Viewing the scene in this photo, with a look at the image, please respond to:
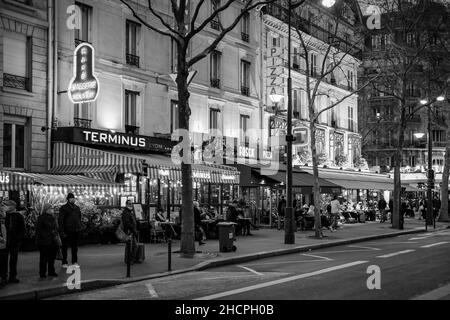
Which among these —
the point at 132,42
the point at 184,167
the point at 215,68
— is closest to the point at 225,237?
the point at 184,167

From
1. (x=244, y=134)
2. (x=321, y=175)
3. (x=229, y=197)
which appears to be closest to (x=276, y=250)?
(x=229, y=197)

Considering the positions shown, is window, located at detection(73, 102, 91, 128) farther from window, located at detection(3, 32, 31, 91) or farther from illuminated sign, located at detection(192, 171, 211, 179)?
illuminated sign, located at detection(192, 171, 211, 179)

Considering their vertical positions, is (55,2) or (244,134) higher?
(55,2)

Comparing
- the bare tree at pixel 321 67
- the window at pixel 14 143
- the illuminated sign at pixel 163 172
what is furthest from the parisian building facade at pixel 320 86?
the window at pixel 14 143

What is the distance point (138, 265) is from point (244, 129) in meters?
18.4

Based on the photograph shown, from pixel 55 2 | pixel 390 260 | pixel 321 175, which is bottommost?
pixel 390 260

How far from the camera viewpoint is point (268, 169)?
29.3m

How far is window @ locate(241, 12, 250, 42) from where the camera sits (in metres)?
32.3

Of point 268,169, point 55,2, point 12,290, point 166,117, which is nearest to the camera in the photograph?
point 12,290

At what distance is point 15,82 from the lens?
2041 cm

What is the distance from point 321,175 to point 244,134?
575cm

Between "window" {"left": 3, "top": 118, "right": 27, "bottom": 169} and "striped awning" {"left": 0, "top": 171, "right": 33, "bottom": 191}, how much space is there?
2.68m
